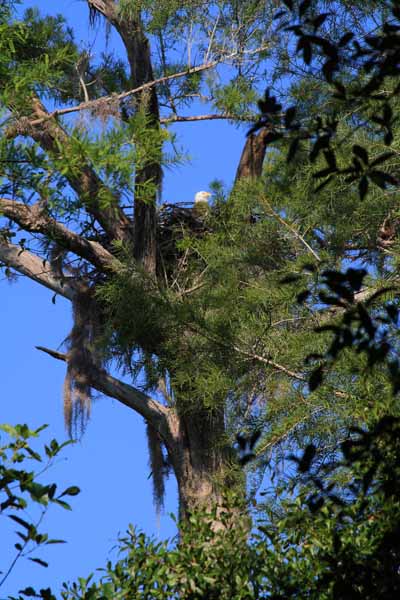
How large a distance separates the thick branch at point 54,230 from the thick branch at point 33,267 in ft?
1.17

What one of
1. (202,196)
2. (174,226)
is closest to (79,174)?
(174,226)

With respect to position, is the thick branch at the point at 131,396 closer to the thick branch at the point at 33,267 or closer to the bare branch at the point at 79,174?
the thick branch at the point at 33,267

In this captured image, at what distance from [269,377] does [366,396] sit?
1.34 metres

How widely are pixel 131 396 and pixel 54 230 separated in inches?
Result: 59.1

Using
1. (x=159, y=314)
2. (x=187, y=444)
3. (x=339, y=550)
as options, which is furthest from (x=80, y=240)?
(x=339, y=550)

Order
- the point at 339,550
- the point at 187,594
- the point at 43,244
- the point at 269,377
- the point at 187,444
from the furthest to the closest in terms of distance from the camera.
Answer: the point at 187,444 < the point at 43,244 < the point at 269,377 < the point at 187,594 < the point at 339,550

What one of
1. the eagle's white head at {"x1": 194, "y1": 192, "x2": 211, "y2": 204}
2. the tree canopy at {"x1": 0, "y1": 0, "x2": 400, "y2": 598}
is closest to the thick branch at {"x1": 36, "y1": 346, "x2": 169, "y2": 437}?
the tree canopy at {"x1": 0, "y1": 0, "x2": 400, "y2": 598}

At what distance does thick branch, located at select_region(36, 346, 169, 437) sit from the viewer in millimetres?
7871

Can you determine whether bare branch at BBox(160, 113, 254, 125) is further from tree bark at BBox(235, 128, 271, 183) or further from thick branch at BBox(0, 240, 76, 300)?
thick branch at BBox(0, 240, 76, 300)

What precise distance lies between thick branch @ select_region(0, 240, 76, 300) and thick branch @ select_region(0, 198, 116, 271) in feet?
1.17

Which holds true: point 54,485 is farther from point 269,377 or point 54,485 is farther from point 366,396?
point 269,377

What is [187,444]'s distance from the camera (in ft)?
25.3

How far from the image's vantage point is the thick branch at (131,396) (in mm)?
7871

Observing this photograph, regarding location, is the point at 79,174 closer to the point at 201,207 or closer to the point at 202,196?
the point at 201,207
